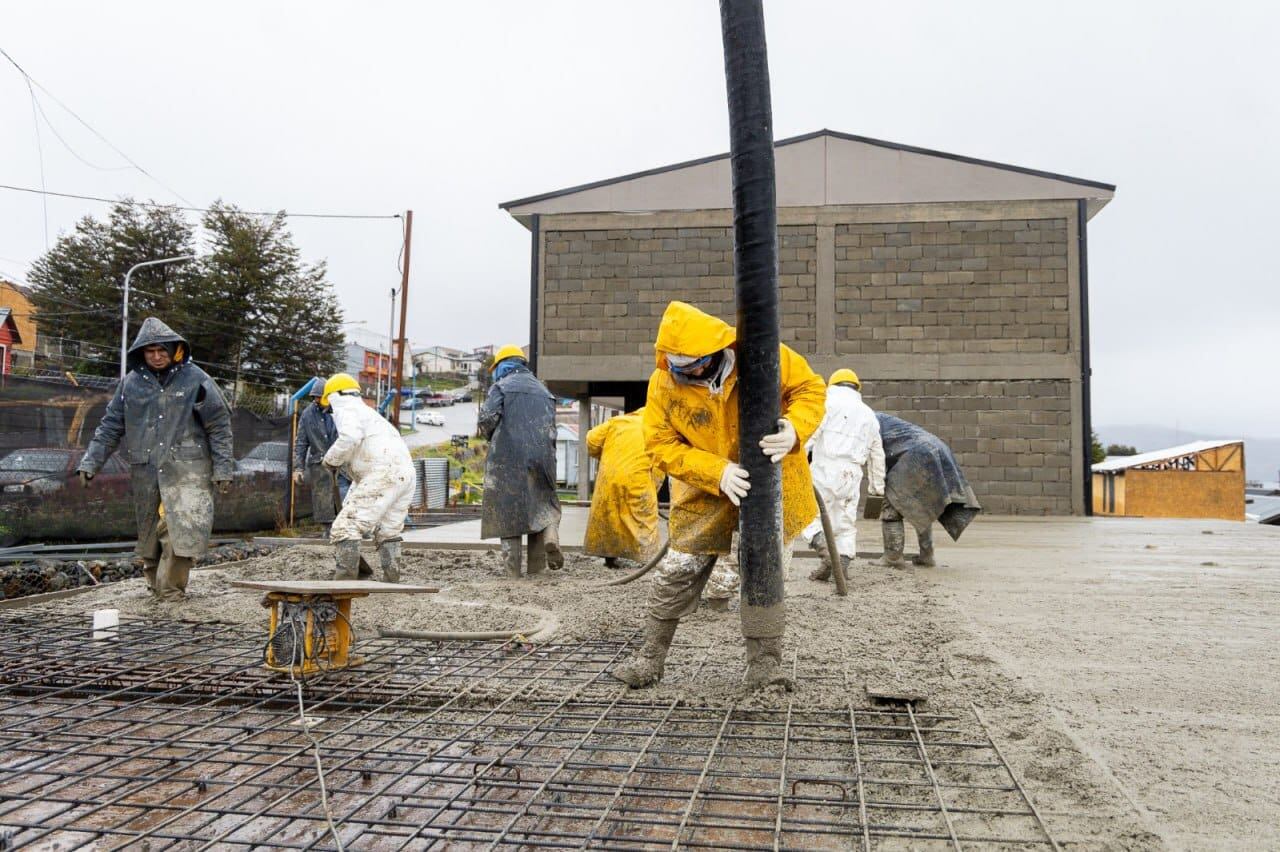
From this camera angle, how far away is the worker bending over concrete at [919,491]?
7020 mm

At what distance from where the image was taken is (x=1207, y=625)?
4871mm

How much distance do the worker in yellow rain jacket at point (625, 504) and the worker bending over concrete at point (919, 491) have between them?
6.51 ft

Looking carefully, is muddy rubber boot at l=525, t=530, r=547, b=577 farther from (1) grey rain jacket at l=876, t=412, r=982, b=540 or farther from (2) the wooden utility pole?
(2) the wooden utility pole

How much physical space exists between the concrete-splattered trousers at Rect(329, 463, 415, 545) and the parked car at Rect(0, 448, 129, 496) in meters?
3.06

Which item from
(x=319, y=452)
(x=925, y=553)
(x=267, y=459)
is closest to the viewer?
(x=925, y=553)

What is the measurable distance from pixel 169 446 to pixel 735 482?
154 inches

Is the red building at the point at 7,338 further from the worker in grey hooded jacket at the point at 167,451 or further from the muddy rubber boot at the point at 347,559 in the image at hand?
the muddy rubber boot at the point at 347,559

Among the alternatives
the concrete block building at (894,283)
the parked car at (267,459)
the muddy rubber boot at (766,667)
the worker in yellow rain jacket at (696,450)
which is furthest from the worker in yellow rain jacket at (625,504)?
the concrete block building at (894,283)

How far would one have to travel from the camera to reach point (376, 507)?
19.5 feet

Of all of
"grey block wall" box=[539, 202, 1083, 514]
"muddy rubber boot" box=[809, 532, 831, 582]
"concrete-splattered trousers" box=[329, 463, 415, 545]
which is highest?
"grey block wall" box=[539, 202, 1083, 514]

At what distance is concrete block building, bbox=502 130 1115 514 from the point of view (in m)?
15.0

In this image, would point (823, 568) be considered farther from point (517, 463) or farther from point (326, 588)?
point (326, 588)

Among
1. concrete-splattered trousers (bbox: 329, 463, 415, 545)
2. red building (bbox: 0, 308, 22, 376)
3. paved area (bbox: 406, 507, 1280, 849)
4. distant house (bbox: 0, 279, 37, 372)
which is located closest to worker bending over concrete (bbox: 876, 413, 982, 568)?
paved area (bbox: 406, 507, 1280, 849)

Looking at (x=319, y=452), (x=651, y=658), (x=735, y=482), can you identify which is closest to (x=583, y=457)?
(x=319, y=452)
